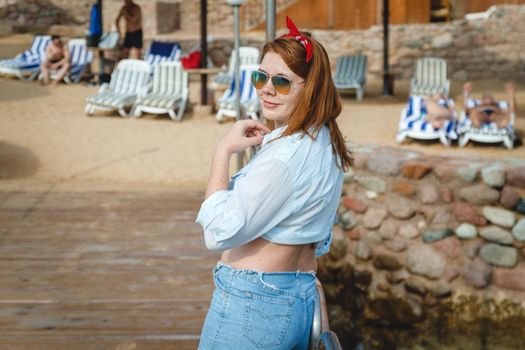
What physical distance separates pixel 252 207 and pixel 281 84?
33cm

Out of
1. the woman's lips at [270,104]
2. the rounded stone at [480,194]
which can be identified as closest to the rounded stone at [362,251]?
the rounded stone at [480,194]

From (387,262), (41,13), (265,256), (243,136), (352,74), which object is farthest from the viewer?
(41,13)

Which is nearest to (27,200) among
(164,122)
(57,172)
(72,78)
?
(57,172)

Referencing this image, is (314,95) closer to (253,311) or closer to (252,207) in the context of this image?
(252,207)

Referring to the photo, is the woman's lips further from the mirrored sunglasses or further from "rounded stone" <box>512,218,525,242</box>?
"rounded stone" <box>512,218,525,242</box>

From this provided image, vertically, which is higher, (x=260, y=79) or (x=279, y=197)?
(x=260, y=79)

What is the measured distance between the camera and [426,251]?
5852 millimetres

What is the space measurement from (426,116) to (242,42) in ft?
28.1

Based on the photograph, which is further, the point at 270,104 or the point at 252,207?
the point at 270,104

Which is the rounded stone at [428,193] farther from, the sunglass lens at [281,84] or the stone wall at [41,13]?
the stone wall at [41,13]

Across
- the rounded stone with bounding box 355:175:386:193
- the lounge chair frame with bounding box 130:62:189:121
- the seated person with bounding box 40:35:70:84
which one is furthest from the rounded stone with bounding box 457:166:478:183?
the seated person with bounding box 40:35:70:84

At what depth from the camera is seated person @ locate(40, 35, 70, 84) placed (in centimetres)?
1426

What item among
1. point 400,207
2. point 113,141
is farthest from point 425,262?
point 113,141

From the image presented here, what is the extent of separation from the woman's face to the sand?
5645 mm
